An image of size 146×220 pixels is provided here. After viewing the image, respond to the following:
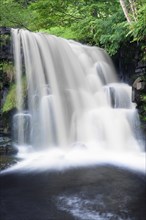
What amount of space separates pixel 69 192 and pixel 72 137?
394 centimetres

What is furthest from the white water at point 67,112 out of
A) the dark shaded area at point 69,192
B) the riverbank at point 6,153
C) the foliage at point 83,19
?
the foliage at point 83,19

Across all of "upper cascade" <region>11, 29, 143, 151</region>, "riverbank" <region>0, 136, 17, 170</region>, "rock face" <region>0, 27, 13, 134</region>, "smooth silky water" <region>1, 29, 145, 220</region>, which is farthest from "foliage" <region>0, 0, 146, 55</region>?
"riverbank" <region>0, 136, 17, 170</region>

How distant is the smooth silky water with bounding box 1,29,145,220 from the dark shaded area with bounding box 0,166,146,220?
0.6 inches

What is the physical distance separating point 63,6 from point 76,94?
15.3ft

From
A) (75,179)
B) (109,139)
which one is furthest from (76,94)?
(75,179)

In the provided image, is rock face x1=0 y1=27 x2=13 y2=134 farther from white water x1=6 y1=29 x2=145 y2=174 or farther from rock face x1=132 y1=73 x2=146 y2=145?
rock face x1=132 y1=73 x2=146 y2=145

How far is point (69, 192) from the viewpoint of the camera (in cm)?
523

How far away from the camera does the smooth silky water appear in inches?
190

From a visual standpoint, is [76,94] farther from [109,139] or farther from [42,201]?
[42,201]

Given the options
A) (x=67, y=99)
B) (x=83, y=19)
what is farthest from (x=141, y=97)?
(x=83, y=19)

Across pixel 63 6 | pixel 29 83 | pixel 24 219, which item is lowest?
pixel 24 219

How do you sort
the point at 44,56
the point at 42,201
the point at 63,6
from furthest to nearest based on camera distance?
1. the point at 63,6
2. the point at 44,56
3. the point at 42,201

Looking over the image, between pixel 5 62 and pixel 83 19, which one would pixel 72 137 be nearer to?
pixel 5 62

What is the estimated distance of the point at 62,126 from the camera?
360 inches
